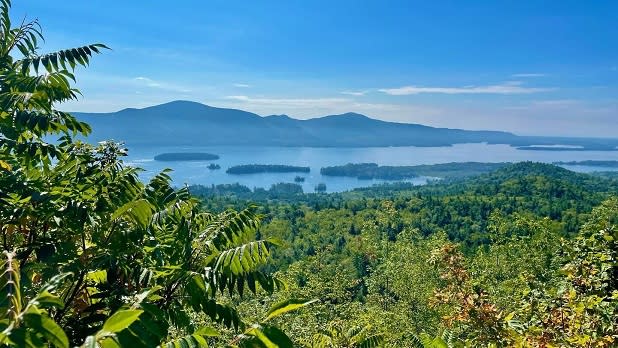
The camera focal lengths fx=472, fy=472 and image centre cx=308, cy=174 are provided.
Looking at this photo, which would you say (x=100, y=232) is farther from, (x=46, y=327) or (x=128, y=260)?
(x=46, y=327)

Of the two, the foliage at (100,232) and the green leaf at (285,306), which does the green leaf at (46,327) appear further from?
the foliage at (100,232)

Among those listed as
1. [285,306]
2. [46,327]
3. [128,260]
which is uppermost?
[46,327]

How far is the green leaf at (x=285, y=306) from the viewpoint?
189 cm

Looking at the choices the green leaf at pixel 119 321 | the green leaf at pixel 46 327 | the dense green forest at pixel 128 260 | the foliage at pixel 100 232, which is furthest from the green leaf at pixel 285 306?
the foliage at pixel 100 232

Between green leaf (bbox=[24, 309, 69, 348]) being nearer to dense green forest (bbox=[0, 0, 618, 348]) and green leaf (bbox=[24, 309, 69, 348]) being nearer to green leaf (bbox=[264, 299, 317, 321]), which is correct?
dense green forest (bbox=[0, 0, 618, 348])

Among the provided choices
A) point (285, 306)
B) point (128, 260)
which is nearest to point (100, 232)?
point (128, 260)

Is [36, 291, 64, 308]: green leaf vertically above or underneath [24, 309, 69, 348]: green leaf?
above

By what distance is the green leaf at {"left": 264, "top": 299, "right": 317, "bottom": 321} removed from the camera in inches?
74.4

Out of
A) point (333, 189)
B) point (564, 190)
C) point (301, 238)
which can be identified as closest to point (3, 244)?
point (301, 238)

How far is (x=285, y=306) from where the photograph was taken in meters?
1.93

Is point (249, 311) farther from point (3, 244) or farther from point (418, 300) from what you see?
point (3, 244)

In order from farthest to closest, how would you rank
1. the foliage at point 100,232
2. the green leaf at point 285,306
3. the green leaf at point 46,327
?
the foliage at point 100,232
the green leaf at point 285,306
the green leaf at point 46,327

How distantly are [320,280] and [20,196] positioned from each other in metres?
29.3

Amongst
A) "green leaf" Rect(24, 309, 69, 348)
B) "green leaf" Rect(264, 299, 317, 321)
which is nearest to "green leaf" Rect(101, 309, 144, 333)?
"green leaf" Rect(24, 309, 69, 348)
